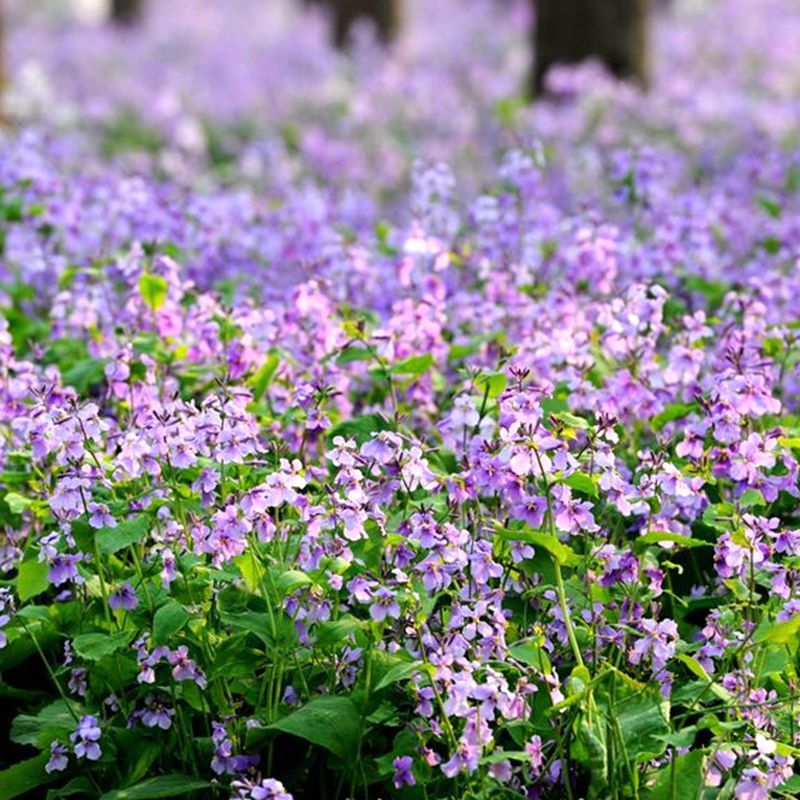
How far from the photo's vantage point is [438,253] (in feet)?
17.5

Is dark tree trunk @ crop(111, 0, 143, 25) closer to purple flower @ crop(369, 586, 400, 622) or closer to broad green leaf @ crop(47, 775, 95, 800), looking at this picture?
broad green leaf @ crop(47, 775, 95, 800)

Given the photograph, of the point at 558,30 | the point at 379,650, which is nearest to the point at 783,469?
the point at 379,650

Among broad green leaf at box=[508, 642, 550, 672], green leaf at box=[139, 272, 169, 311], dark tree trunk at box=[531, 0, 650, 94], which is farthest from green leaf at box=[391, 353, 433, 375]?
dark tree trunk at box=[531, 0, 650, 94]

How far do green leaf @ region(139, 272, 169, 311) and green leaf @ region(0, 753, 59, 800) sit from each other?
1.77m

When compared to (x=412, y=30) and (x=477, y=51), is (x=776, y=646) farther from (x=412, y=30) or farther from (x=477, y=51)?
(x=412, y=30)

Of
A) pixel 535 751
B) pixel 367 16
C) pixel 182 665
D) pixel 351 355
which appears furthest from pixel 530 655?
pixel 367 16

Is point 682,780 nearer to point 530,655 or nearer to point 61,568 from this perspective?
point 530,655

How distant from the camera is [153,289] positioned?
477 centimetres

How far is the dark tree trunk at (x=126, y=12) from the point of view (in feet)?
80.8

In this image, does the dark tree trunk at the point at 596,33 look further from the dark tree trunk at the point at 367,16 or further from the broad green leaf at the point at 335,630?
the broad green leaf at the point at 335,630

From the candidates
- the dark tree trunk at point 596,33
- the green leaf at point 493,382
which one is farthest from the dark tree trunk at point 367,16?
the green leaf at point 493,382

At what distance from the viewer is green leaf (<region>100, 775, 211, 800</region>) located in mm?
3119

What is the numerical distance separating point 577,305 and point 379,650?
7.28 ft

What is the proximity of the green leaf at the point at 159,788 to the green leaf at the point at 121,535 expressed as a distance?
0.50 metres
